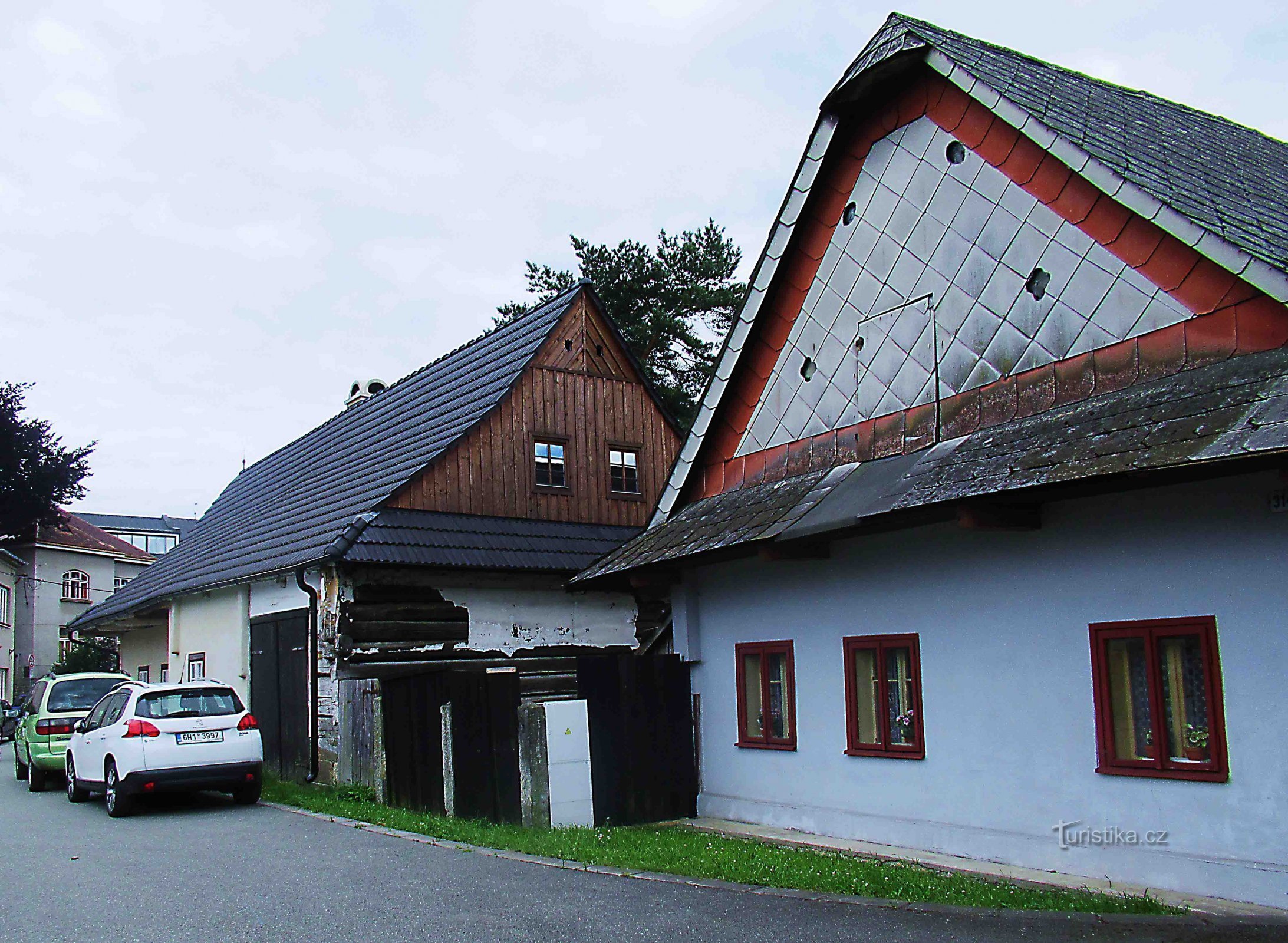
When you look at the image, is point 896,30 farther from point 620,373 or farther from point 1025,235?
point 620,373

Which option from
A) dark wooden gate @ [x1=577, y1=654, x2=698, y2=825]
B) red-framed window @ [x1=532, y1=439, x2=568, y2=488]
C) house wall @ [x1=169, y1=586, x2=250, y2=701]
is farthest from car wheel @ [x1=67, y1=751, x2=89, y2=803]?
dark wooden gate @ [x1=577, y1=654, x2=698, y2=825]

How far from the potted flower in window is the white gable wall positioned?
9.54 ft

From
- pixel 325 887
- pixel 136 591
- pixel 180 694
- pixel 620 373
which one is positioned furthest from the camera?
pixel 136 591

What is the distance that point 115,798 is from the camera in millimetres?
14375

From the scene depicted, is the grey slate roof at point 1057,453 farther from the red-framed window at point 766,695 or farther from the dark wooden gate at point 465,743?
the dark wooden gate at point 465,743

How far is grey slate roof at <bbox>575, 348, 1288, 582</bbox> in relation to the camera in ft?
24.4

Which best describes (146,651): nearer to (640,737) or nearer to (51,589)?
(640,737)

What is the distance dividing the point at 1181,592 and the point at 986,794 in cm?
243

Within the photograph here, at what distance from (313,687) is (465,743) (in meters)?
4.76

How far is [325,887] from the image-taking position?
357 inches

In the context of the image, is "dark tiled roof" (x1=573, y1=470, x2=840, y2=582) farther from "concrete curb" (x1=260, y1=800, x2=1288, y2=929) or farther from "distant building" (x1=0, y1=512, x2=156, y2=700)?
"distant building" (x1=0, y1=512, x2=156, y2=700)

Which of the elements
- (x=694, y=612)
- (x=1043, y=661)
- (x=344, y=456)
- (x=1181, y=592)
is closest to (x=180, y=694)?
(x=694, y=612)

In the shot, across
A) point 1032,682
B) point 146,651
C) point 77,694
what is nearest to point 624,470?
point 77,694

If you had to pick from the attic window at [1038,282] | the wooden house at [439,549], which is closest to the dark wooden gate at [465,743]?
the wooden house at [439,549]
